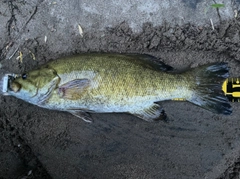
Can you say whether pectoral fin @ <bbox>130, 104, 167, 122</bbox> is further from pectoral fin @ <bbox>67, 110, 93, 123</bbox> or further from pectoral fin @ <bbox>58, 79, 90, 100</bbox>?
pectoral fin @ <bbox>58, 79, 90, 100</bbox>

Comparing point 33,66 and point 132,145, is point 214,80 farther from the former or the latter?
point 33,66

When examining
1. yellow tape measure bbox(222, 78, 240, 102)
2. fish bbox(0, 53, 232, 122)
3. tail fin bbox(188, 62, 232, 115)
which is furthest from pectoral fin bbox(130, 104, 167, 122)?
Result: yellow tape measure bbox(222, 78, 240, 102)

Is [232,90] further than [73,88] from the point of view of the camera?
Yes

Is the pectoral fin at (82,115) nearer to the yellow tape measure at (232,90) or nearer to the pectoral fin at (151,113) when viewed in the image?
the pectoral fin at (151,113)

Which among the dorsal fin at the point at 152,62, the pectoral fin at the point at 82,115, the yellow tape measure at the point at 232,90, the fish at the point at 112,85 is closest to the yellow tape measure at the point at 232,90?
the yellow tape measure at the point at 232,90

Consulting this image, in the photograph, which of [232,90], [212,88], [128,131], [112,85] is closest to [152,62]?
[112,85]

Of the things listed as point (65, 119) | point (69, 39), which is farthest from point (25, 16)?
point (65, 119)

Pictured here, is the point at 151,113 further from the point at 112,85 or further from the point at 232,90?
the point at 232,90
